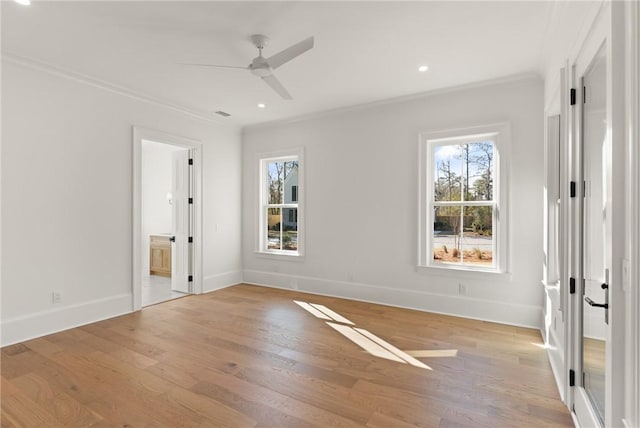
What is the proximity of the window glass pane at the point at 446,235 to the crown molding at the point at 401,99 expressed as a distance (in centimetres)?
151

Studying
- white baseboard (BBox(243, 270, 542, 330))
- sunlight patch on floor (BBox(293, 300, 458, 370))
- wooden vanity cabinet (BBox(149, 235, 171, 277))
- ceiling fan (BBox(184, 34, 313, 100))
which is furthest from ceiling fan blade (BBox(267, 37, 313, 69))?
wooden vanity cabinet (BBox(149, 235, 171, 277))

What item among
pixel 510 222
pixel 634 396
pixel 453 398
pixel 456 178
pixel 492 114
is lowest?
pixel 453 398

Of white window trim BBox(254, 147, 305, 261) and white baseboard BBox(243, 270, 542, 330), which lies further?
white window trim BBox(254, 147, 305, 261)

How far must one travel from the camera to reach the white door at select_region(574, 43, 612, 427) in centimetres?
156

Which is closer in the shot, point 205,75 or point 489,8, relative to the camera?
point 489,8

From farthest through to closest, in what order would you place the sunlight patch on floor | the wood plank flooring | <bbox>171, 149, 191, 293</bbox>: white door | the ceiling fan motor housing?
<bbox>171, 149, 191, 293</bbox>: white door → the sunlight patch on floor → the ceiling fan motor housing → the wood plank flooring

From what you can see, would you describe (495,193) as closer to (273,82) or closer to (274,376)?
(273,82)

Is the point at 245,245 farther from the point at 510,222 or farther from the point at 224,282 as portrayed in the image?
the point at 510,222

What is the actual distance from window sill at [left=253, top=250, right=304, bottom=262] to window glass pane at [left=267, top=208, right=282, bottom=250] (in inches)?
6.4

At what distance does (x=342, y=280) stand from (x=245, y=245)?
2.08 meters

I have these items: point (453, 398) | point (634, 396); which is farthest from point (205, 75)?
point (634, 396)

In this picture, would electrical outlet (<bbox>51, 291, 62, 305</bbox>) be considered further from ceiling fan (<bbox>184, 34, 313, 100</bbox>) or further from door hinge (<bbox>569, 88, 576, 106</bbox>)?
door hinge (<bbox>569, 88, 576, 106</bbox>)

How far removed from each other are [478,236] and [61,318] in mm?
4928

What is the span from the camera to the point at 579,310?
198 cm
